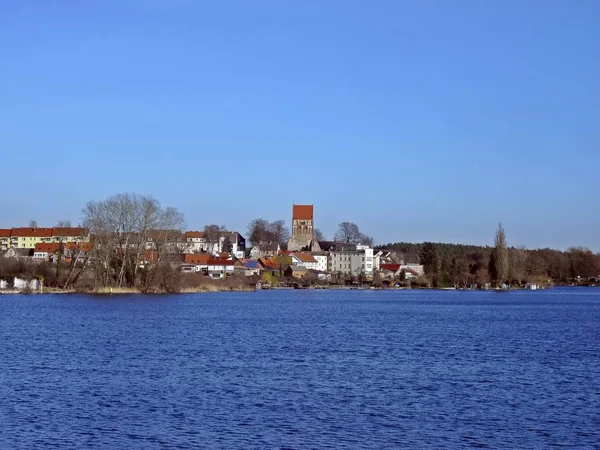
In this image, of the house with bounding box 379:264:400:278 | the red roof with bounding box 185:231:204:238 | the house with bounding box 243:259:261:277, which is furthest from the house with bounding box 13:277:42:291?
the red roof with bounding box 185:231:204:238

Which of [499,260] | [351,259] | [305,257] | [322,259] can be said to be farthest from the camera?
[322,259]

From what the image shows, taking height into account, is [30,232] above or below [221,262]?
above

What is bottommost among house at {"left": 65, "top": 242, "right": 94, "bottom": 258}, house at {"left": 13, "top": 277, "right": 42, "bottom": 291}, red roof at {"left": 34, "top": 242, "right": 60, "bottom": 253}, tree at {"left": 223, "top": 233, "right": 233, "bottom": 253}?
house at {"left": 13, "top": 277, "right": 42, "bottom": 291}

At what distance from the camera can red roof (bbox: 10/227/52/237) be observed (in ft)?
536

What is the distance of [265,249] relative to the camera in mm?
173750

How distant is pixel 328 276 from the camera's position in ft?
485

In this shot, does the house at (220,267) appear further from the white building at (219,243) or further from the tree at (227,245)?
the tree at (227,245)

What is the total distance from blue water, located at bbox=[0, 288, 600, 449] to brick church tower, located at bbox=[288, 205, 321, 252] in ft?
445

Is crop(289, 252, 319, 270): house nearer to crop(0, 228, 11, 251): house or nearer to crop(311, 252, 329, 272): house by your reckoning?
crop(311, 252, 329, 272): house

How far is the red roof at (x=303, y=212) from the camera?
182 metres

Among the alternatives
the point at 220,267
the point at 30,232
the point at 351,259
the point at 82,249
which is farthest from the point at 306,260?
the point at 82,249

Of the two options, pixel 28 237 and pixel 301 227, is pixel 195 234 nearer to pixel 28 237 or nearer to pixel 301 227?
pixel 301 227

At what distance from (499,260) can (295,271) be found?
34.4 meters

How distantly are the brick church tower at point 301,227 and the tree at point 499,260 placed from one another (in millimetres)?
55180
